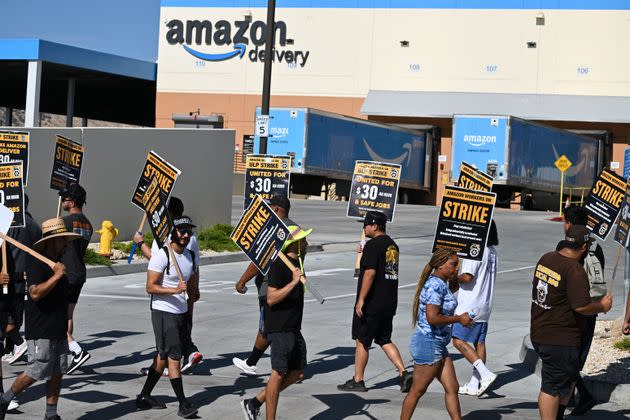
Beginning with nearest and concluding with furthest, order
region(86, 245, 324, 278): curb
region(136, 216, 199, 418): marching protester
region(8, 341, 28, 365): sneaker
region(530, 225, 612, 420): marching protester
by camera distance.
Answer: region(530, 225, 612, 420): marching protester → region(136, 216, 199, 418): marching protester → region(8, 341, 28, 365): sneaker → region(86, 245, 324, 278): curb

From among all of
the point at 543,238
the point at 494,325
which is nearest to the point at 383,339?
the point at 494,325

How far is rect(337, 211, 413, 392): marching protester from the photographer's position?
11.1 metres

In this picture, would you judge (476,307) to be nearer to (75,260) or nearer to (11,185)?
(75,260)

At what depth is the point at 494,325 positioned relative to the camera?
16156mm

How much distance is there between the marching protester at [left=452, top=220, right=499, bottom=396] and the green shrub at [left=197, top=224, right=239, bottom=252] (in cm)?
1451

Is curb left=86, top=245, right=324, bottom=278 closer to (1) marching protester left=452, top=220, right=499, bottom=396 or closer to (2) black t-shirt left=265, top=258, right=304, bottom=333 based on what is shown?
(1) marching protester left=452, top=220, right=499, bottom=396

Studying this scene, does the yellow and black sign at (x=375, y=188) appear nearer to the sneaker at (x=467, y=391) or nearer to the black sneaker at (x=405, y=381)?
the black sneaker at (x=405, y=381)

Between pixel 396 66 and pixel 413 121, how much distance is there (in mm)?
2910

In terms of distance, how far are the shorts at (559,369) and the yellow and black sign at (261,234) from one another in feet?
7.48

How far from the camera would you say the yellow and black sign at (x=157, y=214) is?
10.3 meters

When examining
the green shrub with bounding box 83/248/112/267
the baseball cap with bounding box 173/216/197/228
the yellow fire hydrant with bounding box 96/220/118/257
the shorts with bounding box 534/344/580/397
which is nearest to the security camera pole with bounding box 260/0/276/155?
the yellow fire hydrant with bounding box 96/220/118/257

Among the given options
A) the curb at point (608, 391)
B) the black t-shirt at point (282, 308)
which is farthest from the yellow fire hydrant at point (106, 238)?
the black t-shirt at point (282, 308)

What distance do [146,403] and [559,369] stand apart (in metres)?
3.53

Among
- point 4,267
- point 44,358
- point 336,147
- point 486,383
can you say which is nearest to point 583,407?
point 486,383
